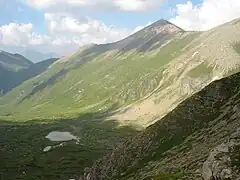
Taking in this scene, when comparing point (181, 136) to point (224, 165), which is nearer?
point (224, 165)

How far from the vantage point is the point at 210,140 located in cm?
8850

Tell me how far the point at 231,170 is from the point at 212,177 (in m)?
2.36

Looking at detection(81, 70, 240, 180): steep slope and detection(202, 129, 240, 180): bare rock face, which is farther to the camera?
detection(81, 70, 240, 180): steep slope

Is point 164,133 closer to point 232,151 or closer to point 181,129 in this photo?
point 181,129

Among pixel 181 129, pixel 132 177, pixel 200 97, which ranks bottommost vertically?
pixel 132 177

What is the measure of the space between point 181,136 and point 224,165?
6025cm

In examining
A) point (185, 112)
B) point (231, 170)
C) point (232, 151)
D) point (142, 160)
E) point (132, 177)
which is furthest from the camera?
point (185, 112)

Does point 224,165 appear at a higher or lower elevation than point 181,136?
lower

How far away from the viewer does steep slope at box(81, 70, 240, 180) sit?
91000 millimetres

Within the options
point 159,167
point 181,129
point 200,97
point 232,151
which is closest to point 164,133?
point 181,129

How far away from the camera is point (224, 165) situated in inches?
1779

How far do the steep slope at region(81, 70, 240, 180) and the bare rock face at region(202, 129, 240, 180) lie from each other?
105 feet

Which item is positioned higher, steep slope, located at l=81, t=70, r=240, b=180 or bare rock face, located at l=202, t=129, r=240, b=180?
steep slope, located at l=81, t=70, r=240, b=180

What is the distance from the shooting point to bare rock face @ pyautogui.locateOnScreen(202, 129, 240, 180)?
44.0m
